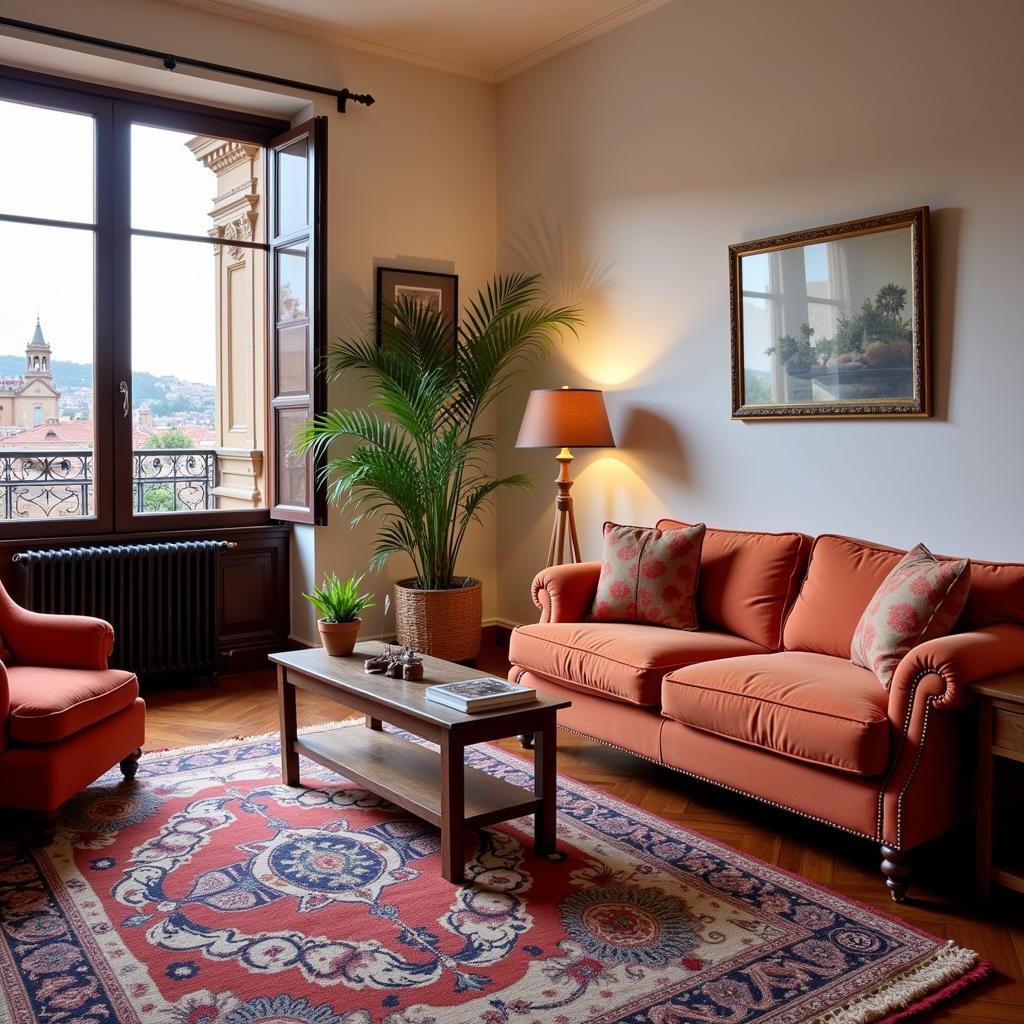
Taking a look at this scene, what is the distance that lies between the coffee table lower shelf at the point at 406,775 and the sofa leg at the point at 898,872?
0.96 m

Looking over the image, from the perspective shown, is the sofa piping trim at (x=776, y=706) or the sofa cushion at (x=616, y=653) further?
the sofa cushion at (x=616, y=653)

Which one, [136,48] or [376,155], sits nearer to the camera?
[136,48]

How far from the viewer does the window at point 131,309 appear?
4.75m

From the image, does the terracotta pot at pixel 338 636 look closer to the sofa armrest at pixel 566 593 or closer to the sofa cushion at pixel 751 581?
the sofa armrest at pixel 566 593

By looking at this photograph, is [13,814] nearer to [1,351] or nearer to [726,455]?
[1,351]

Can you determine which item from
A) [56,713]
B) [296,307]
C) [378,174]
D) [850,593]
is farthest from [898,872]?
[378,174]

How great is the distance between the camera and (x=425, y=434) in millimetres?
5016

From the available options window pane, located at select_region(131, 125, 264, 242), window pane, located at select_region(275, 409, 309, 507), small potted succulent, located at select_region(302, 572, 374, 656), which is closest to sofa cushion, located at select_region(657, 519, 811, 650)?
small potted succulent, located at select_region(302, 572, 374, 656)

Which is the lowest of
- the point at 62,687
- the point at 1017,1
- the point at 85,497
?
the point at 62,687

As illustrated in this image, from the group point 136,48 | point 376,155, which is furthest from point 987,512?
point 136,48

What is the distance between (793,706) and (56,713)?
2.15 metres

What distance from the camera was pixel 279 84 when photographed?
4934mm

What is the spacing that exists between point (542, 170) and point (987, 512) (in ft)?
10.0

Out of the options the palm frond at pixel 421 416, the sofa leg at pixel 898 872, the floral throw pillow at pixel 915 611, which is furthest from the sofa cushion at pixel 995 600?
the palm frond at pixel 421 416
